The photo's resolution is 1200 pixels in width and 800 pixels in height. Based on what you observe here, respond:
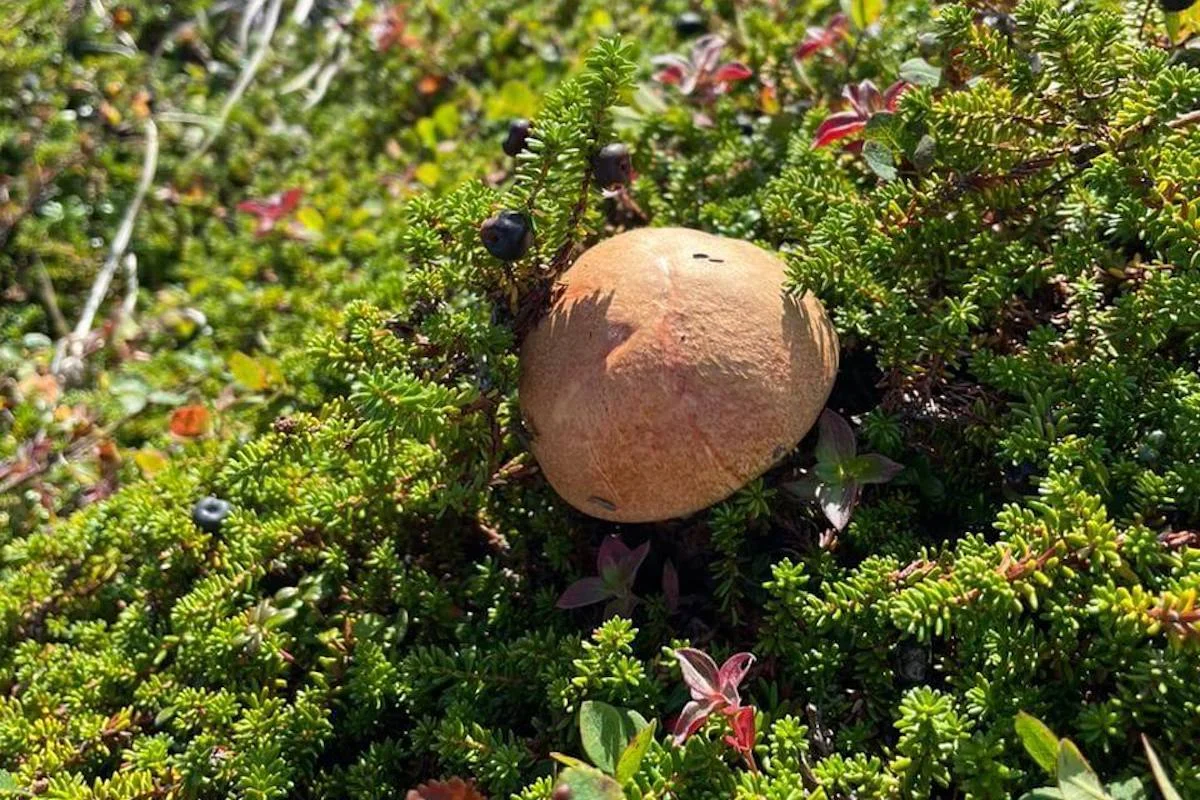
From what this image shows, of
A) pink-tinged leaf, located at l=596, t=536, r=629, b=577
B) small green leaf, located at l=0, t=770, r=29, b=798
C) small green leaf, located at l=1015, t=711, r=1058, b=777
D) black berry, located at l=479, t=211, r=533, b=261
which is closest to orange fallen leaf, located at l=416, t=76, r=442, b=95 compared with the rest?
black berry, located at l=479, t=211, r=533, b=261

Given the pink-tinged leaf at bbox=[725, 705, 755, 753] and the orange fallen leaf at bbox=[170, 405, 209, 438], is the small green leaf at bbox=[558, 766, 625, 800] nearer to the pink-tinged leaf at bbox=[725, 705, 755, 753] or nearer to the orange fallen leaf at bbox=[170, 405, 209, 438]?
the pink-tinged leaf at bbox=[725, 705, 755, 753]

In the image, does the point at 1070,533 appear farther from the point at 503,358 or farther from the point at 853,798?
the point at 503,358

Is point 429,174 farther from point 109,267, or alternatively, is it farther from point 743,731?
point 743,731

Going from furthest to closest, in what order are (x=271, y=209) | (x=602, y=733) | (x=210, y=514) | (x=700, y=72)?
(x=271, y=209) → (x=700, y=72) → (x=210, y=514) → (x=602, y=733)

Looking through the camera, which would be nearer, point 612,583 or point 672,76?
point 612,583

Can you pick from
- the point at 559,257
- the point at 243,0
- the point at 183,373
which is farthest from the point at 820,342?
the point at 243,0

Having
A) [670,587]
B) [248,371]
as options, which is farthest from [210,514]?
[670,587]

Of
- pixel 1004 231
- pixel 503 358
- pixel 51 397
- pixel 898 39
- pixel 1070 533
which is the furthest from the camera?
→ pixel 51 397
